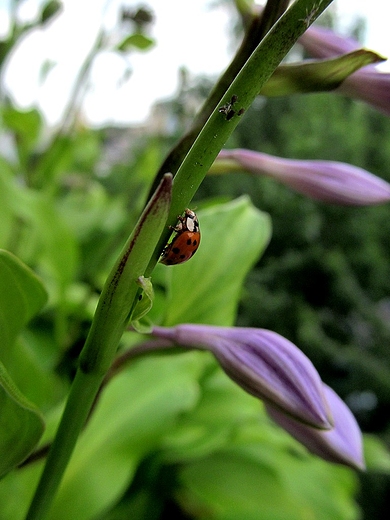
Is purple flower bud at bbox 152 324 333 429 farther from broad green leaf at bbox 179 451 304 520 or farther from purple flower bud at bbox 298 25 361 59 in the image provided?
broad green leaf at bbox 179 451 304 520

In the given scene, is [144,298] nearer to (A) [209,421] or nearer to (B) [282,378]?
(B) [282,378]

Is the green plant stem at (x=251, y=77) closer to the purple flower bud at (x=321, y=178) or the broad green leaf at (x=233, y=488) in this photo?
the purple flower bud at (x=321, y=178)

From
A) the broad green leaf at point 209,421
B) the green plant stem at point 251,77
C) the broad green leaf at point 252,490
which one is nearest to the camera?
the green plant stem at point 251,77

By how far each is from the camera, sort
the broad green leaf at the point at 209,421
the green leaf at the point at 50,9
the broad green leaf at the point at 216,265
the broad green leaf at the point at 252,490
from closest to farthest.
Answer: the broad green leaf at the point at 216,265, the green leaf at the point at 50,9, the broad green leaf at the point at 209,421, the broad green leaf at the point at 252,490

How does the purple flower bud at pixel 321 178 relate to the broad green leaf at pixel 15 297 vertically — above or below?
above

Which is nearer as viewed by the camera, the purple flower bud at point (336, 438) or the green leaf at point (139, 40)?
the purple flower bud at point (336, 438)

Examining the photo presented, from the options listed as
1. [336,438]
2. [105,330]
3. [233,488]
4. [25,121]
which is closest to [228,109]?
[105,330]

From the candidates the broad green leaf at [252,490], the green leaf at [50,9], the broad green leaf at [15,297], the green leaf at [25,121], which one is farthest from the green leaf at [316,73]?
the broad green leaf at [252,490]

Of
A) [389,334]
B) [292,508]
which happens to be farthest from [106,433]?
[389,334]
